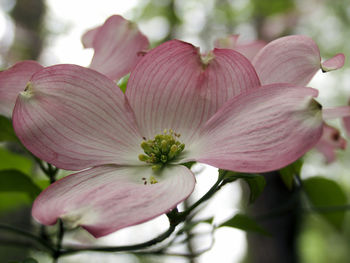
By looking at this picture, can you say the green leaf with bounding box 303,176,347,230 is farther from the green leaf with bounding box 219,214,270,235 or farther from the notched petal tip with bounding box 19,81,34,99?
the notched petal tip with bounding box 19,81,34,99

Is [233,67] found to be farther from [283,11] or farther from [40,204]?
[283,11]

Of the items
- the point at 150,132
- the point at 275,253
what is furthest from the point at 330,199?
the point at 275,253

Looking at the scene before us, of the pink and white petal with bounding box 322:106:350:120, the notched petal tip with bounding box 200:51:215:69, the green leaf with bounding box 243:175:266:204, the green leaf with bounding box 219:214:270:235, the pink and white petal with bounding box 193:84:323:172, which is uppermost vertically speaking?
the notched petal tip with bounding box 200:51:215:69

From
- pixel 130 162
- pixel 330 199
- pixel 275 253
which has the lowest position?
pixel 275 253

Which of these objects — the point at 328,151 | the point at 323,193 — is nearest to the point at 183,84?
the point at 328,151

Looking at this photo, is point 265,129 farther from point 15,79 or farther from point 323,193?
point 323,193

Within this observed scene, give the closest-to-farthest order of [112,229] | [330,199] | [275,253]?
[112,229], [330,199], [275,253]

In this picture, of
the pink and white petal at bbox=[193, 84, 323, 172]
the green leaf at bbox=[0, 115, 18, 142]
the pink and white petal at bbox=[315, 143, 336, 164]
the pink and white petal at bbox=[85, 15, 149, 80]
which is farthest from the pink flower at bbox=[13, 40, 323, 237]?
the pink and white petal at bbox=[315, 143, 336, 164]

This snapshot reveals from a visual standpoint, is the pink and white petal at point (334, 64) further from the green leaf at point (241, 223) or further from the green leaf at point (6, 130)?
the green leaf at point (6, 130)
